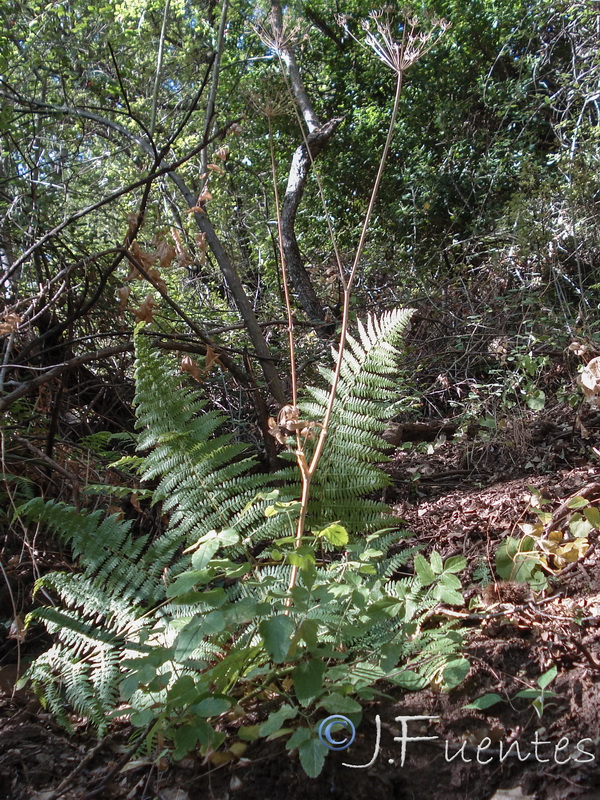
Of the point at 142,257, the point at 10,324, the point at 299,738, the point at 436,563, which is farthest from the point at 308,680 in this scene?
the point at 10,324

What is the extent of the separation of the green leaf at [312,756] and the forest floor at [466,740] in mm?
113

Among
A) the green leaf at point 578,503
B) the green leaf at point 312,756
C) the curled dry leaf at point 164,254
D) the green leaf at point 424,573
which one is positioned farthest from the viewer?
the curled dry leaf at point 164,254

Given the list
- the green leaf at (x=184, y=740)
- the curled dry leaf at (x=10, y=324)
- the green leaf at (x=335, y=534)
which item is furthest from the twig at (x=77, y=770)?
→ the curled dry leaf at (x=10, y=324)

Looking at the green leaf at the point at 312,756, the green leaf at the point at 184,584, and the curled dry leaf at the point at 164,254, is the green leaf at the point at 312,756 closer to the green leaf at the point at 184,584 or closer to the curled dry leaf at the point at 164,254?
the green leaf at the point at 184,584

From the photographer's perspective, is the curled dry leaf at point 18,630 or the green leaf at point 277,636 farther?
the curled dry leaf at point 18,630

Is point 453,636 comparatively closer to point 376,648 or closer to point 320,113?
point 376,648

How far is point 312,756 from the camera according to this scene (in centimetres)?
117

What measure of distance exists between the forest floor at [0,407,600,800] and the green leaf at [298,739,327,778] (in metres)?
0.11

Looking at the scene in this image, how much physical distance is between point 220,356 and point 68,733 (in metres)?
1.57

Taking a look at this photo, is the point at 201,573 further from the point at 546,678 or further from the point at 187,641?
the point at 546,678

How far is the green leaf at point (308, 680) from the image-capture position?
48.3 inches

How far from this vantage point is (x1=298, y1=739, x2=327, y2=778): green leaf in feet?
3.75

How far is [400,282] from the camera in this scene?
5.43 meters

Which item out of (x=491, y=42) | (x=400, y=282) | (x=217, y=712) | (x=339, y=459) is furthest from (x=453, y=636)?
(x=491, y=42)
